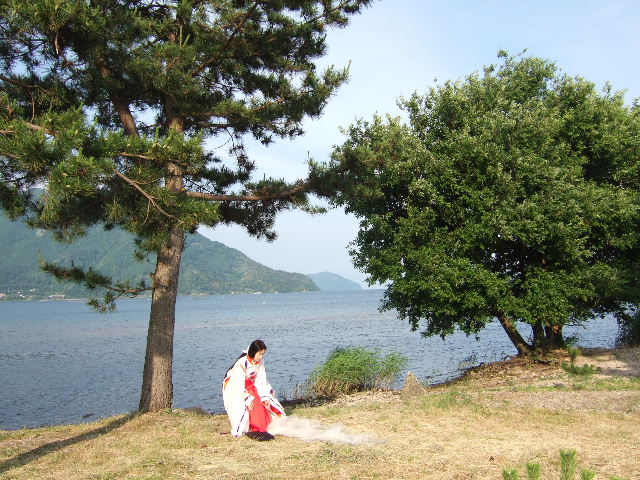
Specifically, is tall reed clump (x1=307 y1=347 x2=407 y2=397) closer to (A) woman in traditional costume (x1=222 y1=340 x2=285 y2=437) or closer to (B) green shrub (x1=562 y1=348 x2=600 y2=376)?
(B) green shrub (x1=562 y1=348 x2=600 y2=376)

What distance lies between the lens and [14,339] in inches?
2105

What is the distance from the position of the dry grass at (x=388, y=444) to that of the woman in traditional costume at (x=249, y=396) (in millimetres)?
377

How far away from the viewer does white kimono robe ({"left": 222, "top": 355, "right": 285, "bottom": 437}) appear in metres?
8.41

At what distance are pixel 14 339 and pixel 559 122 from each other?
54085 millimetres

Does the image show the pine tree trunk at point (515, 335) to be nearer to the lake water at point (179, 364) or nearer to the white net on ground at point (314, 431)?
the lake water at point (179, 364)

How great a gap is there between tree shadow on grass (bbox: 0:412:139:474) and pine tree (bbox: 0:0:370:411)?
2.16ft

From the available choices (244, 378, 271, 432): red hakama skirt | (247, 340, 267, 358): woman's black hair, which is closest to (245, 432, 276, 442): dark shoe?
(244, 378, 271, 432): red hakama skirt

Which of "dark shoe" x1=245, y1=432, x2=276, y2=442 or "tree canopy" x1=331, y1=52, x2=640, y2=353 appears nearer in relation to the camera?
"dark shoe" x1=245, y1=432, x2=276, y2=442

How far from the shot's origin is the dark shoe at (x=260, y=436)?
816cm

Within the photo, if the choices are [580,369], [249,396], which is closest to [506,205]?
[580,369]

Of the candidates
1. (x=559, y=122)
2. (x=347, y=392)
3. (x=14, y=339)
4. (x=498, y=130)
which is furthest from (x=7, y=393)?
(x=14, y=339)

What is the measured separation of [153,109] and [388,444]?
8941mm

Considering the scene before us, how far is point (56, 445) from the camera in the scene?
8.67 m

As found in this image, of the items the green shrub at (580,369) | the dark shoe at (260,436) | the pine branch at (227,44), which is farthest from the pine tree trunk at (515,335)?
the pine branch at (227,44)
